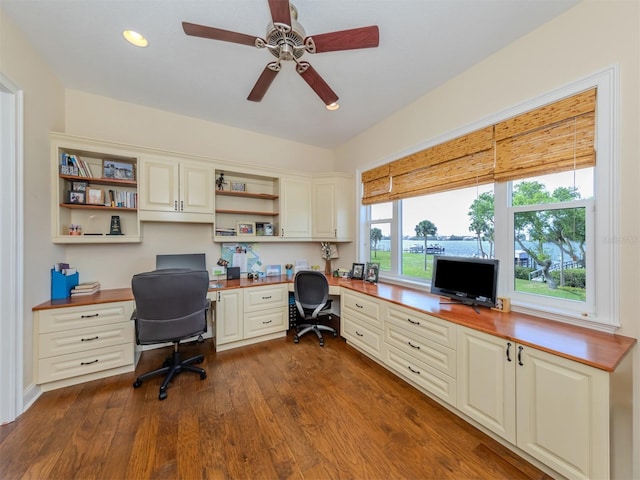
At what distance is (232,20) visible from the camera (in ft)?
5.71

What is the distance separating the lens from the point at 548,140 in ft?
5.79

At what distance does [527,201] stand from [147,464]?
3.24 meters

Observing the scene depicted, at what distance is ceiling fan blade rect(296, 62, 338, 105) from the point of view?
1.69 m

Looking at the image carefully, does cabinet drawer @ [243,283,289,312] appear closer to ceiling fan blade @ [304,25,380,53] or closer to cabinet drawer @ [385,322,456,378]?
cabinet drawer @ [385,322,456,378]

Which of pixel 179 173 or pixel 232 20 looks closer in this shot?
pixel 232 20

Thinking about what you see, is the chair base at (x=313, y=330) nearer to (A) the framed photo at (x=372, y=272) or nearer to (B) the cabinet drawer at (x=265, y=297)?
(B) the cabinet drawer at (x=265, y=297)

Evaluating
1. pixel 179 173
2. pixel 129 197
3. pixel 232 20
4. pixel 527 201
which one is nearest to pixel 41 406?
pixel 129 197

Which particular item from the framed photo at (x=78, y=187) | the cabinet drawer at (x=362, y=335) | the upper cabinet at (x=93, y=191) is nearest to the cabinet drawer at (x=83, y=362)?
the upper cabinet at (x=93, y=191)

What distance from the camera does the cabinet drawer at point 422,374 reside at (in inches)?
72.5

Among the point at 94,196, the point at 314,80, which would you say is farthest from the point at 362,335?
the point at 94,196

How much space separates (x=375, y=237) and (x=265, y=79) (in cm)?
243

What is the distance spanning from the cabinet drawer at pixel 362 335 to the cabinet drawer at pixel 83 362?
230 cm

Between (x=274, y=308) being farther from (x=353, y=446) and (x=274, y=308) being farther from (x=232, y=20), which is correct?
(x=232, y=20)

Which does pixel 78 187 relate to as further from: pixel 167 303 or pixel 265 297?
pixel 265 297
